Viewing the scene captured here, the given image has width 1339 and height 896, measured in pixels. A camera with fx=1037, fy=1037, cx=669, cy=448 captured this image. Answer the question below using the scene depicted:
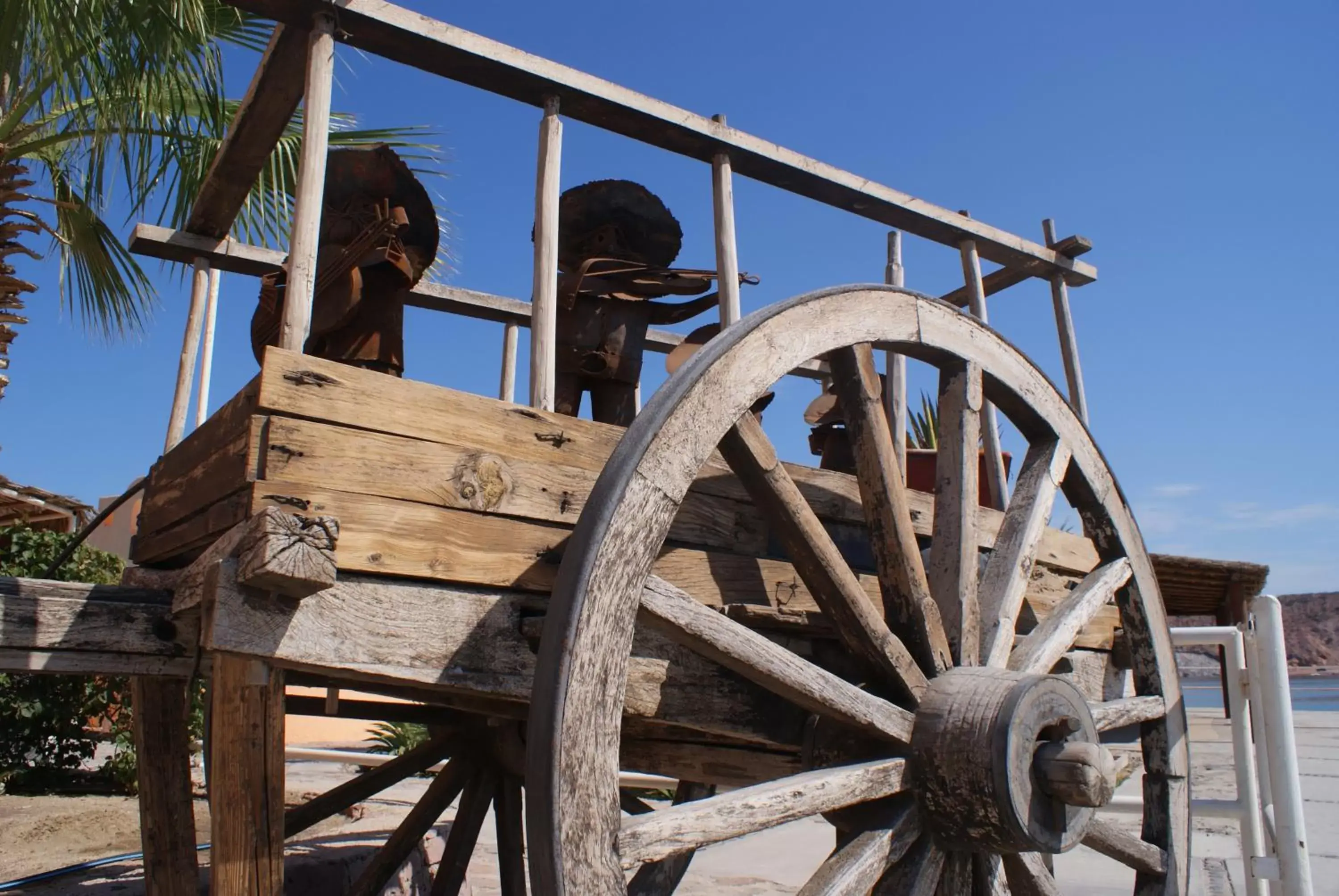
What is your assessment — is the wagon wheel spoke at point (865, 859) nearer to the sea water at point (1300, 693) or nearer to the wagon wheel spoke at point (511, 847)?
the wagon wheel spoke at point (511, 847)

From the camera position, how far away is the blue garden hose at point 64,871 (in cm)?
415

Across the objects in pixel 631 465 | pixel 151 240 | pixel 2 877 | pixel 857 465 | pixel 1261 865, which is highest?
pixel 151 240

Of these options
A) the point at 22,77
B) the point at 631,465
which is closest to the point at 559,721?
the point at 631,465

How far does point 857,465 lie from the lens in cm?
247

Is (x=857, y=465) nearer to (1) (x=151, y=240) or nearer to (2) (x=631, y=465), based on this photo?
(2) (x=631, y=465)

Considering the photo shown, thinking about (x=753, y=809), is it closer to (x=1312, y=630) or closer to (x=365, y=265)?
(x=365, y=265)

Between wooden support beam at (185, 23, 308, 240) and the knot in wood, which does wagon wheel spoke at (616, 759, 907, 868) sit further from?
wooden support beam at (185, 23, 308, 240)

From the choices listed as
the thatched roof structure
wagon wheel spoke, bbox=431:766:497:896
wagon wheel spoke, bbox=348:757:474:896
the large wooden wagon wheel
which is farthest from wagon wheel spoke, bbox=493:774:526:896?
the thatched roof structure

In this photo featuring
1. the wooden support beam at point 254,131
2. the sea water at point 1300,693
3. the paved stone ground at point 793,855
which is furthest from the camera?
the sea water at point 1300,693

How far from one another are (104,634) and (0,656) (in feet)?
0.63

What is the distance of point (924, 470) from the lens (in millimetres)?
4359

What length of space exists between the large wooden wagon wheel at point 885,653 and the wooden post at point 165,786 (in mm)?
1337

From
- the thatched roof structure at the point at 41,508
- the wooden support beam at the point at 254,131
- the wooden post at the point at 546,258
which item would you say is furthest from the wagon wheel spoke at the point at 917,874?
the thatched roof structure at the point at 41,508

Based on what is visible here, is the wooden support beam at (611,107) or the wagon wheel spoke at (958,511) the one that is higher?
the wooden support beam at (611,107)
